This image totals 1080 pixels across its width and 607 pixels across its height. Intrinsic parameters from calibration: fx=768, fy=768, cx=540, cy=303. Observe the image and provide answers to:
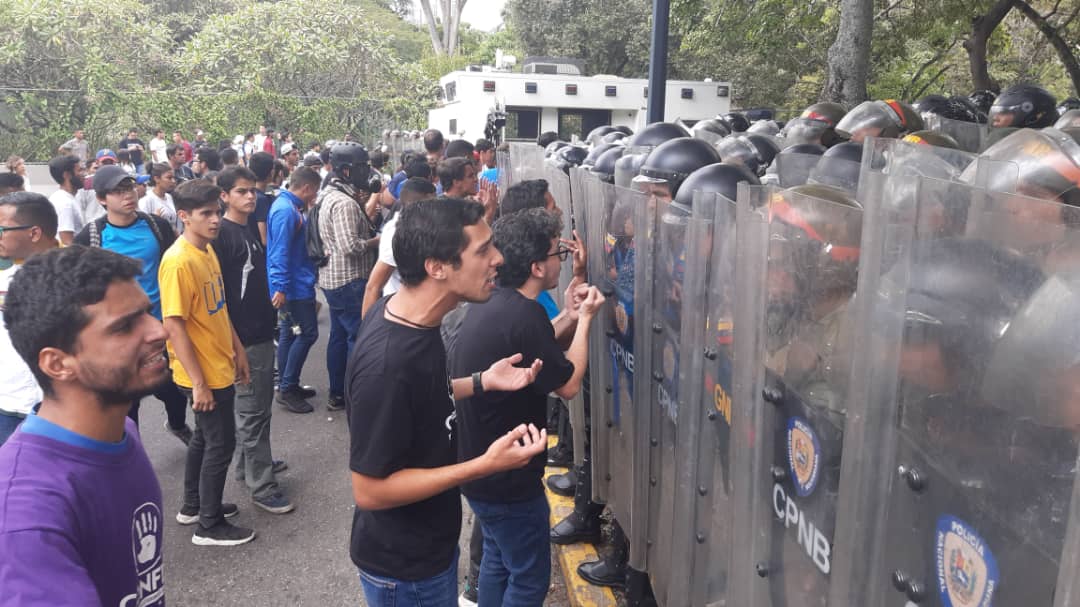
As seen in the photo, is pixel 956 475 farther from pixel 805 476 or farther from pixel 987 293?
pixel 805 476

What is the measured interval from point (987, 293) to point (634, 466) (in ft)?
7.97

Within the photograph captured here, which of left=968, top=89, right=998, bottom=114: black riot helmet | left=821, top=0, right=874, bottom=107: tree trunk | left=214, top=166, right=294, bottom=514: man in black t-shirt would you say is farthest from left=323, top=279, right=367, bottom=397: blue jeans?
left=968, top=89, right=998, bottom=114: black riot helmet

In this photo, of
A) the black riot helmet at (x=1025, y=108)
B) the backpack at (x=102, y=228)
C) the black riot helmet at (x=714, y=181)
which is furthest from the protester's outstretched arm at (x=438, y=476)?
the black riot helmet at (x=1025, y=108)

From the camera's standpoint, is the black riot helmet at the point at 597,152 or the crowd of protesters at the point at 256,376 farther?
the black riot helmet at the point at 597,152

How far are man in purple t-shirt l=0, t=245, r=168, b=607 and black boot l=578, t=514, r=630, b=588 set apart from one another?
2.64 m

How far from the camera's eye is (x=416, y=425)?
90.0 inches

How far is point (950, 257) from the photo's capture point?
143 centimetres

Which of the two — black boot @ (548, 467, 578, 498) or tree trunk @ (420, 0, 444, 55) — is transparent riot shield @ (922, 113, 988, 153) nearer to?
black boot @ (548, 467, 578, 498)

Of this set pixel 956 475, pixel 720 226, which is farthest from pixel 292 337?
pixel 956 475

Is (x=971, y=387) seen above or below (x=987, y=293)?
below

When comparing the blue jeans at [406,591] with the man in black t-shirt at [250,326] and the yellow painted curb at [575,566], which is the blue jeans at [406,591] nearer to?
the yellow painted curb at [575,566]

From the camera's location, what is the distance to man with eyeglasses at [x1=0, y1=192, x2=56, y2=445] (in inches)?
137

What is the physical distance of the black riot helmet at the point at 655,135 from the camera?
5.71 meters

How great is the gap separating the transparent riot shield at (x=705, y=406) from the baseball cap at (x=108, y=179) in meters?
3.83
